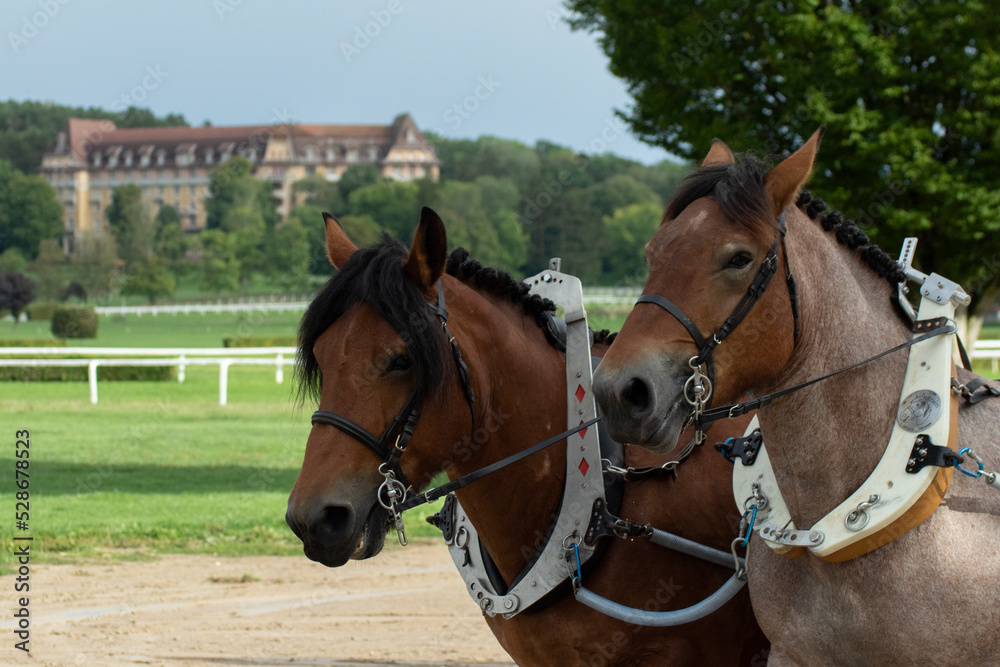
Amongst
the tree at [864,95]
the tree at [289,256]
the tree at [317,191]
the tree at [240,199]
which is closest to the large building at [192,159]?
the tree at [317,191]

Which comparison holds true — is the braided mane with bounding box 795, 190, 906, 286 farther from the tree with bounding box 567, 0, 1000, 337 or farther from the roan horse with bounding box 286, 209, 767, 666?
the tree with bounding box 567, 0, 1000, 337

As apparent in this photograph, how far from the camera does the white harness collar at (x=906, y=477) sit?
6.99ft

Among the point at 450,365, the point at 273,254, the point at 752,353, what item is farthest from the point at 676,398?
the point at 273,254

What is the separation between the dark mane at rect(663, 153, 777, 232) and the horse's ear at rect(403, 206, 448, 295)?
2.27 ft

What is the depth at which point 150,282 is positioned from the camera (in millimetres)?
61188

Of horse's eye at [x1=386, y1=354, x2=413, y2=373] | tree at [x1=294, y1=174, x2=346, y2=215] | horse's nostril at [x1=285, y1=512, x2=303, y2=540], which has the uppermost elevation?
tree at [x1=294, y1=174, x2=346, y2=215]

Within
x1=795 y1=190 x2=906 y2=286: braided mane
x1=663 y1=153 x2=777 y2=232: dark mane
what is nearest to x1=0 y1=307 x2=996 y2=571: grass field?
x1=663 y1=153 x2=777 y2=232: dark mane

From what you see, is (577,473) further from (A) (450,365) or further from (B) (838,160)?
(B) (838,160)

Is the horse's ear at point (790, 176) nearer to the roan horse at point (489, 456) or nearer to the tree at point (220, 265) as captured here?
the roan horse at point (489, 456)

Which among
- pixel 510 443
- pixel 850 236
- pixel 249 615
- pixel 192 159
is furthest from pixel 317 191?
pixel 850 236

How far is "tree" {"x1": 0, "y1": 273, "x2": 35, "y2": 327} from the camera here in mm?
49594

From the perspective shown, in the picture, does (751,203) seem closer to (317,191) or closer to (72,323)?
(72,323)

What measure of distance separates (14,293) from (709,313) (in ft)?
181

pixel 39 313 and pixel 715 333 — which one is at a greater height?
pixel 715 333
